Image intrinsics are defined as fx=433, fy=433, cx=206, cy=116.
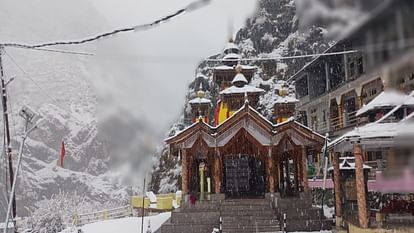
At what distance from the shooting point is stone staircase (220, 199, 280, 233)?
17.6m

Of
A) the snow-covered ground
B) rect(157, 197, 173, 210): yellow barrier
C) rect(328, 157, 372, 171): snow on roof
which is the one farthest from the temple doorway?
rect(157, 197, 173, 210): yellow barrier

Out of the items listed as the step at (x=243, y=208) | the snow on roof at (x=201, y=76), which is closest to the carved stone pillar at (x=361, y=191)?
the step at (x=243, y=208)

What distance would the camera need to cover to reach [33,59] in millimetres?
66938

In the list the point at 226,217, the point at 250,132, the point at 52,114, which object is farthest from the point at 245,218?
the point at 52,114

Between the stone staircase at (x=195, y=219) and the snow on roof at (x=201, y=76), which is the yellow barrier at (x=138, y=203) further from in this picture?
the snow on roof at (x=201, y=76)

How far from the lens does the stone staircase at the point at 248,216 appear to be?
17.6 metres

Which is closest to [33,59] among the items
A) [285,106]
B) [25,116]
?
[285,106]

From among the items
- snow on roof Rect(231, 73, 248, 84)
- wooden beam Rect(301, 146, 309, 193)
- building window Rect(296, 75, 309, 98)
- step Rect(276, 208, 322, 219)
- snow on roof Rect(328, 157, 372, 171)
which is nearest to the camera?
snow on roof Rect(328, 157, 372, 171)

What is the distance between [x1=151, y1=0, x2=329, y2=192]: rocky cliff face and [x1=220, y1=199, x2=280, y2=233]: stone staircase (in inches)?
1160

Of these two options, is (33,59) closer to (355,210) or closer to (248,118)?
(248,118)

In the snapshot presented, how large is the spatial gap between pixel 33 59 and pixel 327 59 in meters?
47.9

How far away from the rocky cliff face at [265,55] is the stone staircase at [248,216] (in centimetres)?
2948

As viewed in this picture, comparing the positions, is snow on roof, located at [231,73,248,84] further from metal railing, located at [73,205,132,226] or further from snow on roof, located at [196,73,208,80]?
snow on roof, located at [196,73,208,80]

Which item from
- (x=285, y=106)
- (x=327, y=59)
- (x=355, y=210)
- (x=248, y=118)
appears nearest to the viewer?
(x=355, y=210)
